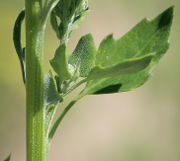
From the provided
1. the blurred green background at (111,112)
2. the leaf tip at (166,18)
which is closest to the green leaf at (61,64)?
the leaf tip at (166,18)

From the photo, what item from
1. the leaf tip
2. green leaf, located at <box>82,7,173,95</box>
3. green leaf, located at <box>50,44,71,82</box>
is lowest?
green leaf, located at <box>50,44,71,82</box>

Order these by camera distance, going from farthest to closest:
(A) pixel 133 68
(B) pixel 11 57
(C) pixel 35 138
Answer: (B) pixel 11 57 < (C) pixel 35 138 < (A) pixel 133 68

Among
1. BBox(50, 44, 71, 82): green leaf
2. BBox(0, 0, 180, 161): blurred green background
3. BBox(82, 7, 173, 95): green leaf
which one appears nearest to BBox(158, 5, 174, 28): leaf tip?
BBox(82, 7, 173, 95): green leaf

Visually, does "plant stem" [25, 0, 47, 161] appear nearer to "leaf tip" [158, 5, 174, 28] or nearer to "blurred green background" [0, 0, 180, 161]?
"leaf tip" [158, 5, 174, 28]

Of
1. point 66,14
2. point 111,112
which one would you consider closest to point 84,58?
point 66,14

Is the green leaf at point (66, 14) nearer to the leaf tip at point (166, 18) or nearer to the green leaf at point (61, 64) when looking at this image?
the green leaf at point (61, 64)

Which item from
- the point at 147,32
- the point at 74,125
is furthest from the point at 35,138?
the point at 74,125

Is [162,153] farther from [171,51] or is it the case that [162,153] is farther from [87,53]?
[87,53]
